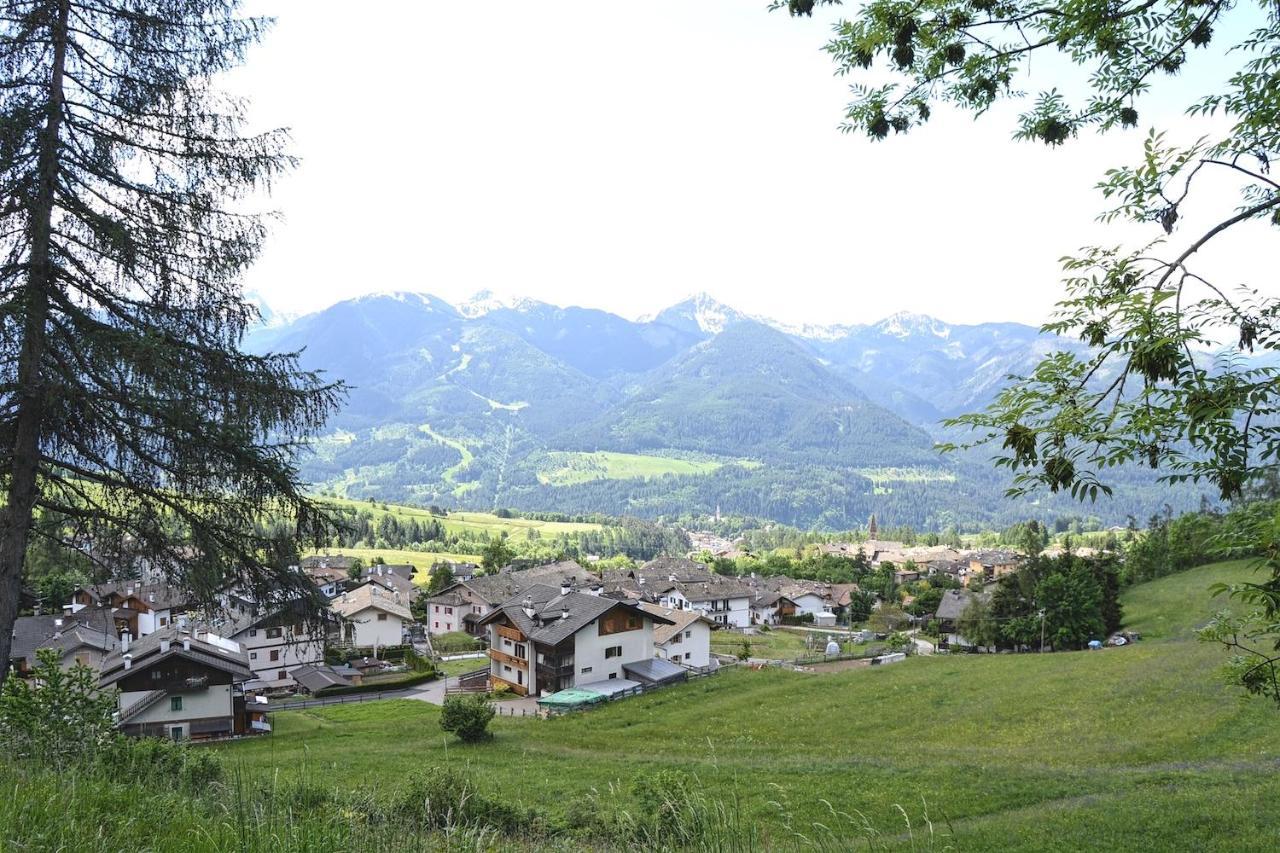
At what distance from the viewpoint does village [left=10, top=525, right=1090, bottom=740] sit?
32.2 meters

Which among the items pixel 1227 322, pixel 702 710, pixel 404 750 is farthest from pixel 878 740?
pixel 1227 322

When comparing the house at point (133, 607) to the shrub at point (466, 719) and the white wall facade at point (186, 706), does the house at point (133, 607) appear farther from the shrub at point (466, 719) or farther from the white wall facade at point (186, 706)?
the shrub at point (466, 719)

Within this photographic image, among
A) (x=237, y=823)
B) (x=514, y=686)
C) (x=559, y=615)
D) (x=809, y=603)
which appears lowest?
(x=809, y=603)

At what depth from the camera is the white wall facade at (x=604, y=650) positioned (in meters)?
42.8

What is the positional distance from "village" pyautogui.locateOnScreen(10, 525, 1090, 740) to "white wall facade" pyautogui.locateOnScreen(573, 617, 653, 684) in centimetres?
9

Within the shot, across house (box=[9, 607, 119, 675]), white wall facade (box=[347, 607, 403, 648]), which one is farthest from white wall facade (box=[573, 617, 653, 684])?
house (box=[9, 607, 119, 675])

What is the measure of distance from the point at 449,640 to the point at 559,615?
82.9ft

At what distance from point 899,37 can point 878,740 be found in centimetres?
2618

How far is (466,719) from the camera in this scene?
28.8 metres

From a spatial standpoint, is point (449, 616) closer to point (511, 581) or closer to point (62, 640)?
point (511, 581)

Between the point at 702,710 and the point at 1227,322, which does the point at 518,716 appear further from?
the point at 1227,322

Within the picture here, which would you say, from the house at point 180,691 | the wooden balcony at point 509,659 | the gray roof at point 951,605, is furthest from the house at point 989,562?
the house at point 180,691

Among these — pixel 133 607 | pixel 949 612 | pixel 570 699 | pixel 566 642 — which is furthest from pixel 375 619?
pixel 949 612

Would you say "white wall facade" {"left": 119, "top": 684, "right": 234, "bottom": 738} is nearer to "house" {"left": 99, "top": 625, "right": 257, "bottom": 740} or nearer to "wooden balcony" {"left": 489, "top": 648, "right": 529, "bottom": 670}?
"house" {"left": 99, "top": 625, "right": 257, "bottom": 740}
